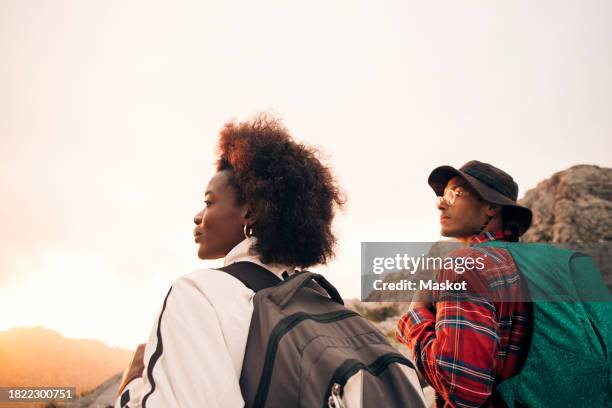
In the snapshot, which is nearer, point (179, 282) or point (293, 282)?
point (179, 282)

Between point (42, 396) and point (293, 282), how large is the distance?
313cm

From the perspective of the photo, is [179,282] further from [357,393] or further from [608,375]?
[608,375]

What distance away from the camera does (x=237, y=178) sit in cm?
235

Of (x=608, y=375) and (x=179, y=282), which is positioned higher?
(x=179, y=282)

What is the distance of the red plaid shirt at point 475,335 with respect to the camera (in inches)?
89.3

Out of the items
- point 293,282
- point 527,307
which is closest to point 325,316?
point 293,282

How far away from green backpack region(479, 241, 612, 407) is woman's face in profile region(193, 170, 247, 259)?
5.08 feet

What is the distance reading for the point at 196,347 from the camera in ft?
4.87

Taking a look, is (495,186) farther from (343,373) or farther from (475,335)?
(343,373)

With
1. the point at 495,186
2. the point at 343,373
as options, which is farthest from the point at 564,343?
the point at 343,373

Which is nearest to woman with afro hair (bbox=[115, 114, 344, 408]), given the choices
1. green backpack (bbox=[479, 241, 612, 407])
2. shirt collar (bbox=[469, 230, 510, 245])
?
shirt collar (bbox=[469, 230, 510, 245])

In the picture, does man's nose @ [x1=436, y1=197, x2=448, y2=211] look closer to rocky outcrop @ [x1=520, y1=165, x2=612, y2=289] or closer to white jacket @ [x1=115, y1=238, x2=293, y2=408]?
white jacket @ [x1=115, y1=238, x2=293, y2=408]

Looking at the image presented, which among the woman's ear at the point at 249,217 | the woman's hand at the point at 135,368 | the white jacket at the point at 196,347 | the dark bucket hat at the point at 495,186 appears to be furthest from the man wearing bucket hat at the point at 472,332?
the woman's hand at the point at 135,368

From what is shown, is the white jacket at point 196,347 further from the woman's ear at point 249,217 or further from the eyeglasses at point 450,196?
the eyeglasses at point 450,196
